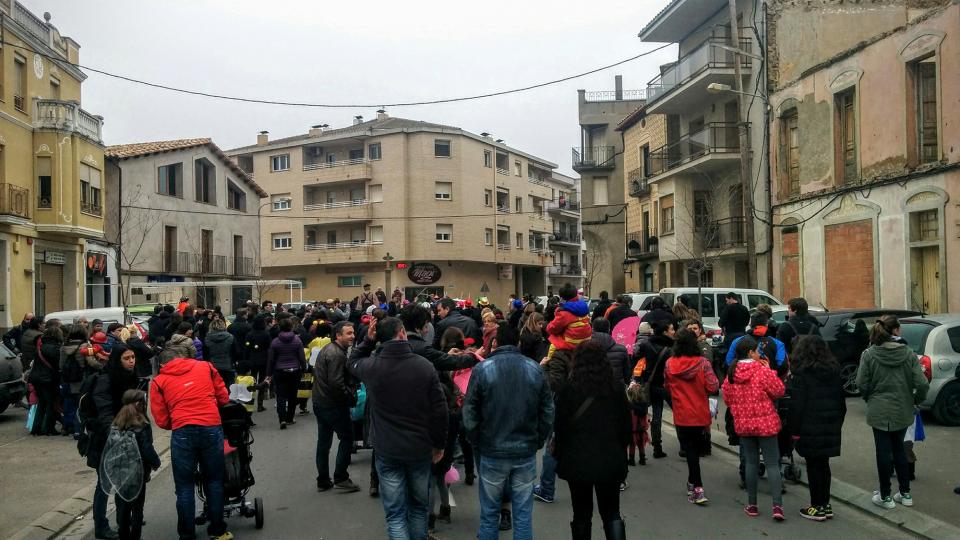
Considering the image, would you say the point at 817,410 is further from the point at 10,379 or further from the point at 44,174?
the point at 44,174

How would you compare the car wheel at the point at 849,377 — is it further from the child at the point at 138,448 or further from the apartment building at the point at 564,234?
the apartment building at the point at 564,234

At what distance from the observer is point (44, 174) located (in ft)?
84.6

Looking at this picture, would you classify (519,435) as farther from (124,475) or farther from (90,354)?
(90,354)

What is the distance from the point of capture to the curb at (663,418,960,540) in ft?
21.0

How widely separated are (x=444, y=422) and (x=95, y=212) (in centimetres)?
2693

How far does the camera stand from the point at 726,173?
2839 cm

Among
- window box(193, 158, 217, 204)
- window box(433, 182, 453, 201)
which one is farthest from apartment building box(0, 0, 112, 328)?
window box(433, 182, 453, 201)

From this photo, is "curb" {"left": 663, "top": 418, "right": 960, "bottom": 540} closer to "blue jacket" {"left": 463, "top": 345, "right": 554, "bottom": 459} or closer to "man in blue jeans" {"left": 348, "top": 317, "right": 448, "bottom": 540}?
"blue jacket" {"left": 463, "top": 345, "right": 554, "bottom": 459}

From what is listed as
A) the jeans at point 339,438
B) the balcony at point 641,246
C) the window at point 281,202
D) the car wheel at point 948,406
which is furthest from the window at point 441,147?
the jeans at point 339,438

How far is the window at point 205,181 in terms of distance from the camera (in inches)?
1519

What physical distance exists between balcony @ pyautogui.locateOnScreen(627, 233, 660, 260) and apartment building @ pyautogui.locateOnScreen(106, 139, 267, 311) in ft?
57.6

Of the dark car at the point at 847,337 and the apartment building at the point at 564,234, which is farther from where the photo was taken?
the apartment building at the point at 564,234

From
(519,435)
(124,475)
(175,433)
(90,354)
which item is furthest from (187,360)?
(90,354)

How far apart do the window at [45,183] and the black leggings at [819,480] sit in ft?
85.1
